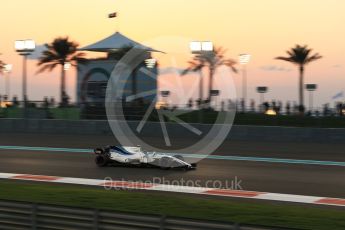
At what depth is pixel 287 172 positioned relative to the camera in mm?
12750

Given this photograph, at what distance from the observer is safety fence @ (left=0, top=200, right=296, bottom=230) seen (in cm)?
539

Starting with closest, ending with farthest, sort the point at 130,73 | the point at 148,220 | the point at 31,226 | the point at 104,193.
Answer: the point at 148,220 < the point at 31,226 < the point at 104,193 < the point at 130,73

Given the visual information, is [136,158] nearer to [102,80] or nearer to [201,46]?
[201,46]

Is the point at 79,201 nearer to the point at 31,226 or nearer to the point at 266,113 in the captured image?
the point at 31,226

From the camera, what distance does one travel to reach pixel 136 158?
12.6 meters

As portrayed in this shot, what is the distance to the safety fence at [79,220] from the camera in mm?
5387

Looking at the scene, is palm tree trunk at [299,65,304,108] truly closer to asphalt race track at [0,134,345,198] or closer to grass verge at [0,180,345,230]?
asphalt race track at [0,134,345,198]

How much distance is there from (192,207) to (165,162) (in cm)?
474

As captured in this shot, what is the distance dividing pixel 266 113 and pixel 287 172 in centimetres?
1022

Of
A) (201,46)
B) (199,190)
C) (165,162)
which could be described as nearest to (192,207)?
(199,190)

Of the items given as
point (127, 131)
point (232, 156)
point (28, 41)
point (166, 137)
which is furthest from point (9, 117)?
point (232, 156)

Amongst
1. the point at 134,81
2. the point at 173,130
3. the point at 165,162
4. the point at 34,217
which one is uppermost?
the point at 134,81

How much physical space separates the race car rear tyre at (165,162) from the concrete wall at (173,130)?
9680 millimetres

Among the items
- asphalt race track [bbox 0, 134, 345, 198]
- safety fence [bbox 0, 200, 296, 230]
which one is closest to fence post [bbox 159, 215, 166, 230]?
safety fence [bbox 0, 200, 296, 230]
